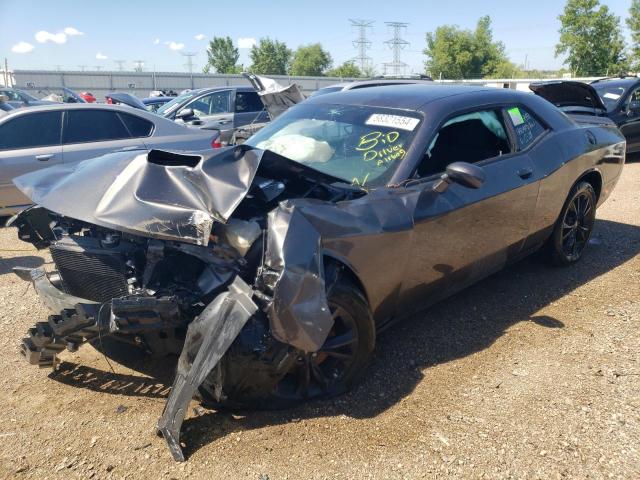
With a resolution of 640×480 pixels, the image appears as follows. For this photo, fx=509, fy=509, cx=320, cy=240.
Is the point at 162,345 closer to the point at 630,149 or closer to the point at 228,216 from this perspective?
the point at 228,216

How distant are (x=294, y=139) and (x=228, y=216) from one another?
Result: 1.52 metres

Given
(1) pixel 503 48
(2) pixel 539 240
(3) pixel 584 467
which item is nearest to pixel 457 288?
(2) pixel 539 240

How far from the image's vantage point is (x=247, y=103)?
11.0 m

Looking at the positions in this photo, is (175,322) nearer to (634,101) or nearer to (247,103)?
(247,103)

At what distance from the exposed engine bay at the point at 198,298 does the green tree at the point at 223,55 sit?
285 feet

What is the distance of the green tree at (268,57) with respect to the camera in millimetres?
81312

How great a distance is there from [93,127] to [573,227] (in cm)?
555

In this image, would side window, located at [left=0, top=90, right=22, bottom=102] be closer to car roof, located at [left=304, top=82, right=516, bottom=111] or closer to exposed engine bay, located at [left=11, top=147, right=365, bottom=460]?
car roof, located at [left=304, top=82, right=516, bottom=111]

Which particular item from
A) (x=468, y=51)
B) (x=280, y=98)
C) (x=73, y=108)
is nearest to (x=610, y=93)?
(x=280, y=98)

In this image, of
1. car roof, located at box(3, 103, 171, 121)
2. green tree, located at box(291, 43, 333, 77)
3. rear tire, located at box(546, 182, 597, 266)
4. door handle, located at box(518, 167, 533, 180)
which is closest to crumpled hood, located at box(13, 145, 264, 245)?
door handle, located at box(518, 167, 533, 180)

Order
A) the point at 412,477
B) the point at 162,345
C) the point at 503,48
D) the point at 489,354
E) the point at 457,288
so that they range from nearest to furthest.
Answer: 1. the point at 412,477
2. the point at 162,345
3. the point at 489,354
4. the point at 457,288
5. the point at 503,48

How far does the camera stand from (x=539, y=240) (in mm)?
4258

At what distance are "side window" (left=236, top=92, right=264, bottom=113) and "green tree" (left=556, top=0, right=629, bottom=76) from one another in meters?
35.8

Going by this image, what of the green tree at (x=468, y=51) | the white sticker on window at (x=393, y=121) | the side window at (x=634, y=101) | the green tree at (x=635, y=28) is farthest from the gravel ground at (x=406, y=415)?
the green tree at (x=468, y=51)
